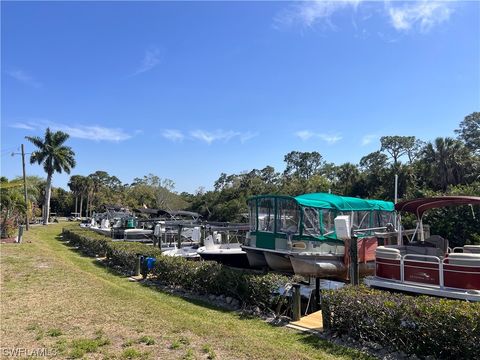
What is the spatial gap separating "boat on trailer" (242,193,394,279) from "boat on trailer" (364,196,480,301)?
2.20 m

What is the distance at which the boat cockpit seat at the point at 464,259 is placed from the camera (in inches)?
316

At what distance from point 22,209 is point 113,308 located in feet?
95.7

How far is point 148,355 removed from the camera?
6.25 m

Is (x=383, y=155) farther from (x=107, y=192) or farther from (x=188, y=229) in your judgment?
(x=107, y=192)

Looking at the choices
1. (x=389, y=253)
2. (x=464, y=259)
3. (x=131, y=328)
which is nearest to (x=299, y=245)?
(x=389, y=253)

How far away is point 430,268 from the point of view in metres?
8.83

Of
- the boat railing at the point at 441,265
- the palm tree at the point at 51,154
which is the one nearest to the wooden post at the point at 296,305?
the boat railing at the point at 441,265

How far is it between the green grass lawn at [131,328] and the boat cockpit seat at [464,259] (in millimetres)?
3295

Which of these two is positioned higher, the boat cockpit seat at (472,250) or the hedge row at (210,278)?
the boat cockpit seat at (472,250)

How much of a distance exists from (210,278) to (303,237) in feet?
10.8

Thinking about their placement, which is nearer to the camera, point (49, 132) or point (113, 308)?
point (113, 308)

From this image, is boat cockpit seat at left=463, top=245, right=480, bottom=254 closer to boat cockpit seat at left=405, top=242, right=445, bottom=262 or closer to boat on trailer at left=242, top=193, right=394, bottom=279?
boat cockpit seat at left=405, top=242, right=445, bottom=262

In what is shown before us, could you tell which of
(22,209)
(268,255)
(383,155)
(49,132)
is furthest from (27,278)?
(383,155)

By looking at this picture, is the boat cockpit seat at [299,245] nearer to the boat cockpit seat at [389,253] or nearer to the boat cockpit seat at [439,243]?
the boat cockpit seat at [389,253]
